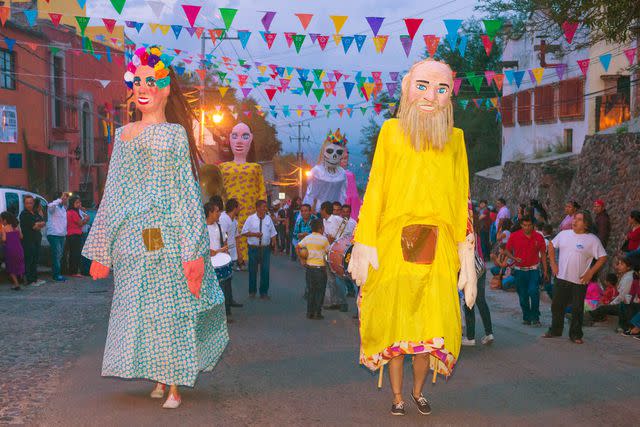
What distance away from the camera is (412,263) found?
6.47 meters

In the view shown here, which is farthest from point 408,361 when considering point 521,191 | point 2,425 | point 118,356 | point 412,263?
point 521,191

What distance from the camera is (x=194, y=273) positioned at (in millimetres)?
6570

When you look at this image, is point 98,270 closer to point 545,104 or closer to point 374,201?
point 374,201

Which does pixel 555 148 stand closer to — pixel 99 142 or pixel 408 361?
pixel 99 142

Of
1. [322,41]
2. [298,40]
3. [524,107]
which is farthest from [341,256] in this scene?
[524,107]

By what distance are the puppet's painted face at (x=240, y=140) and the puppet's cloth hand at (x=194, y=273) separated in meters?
9.43

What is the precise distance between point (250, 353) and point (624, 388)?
3474mm

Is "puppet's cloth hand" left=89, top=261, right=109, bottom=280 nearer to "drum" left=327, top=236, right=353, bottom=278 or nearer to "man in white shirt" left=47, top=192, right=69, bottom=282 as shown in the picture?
"drum" left=327, top=236, right=353, bottom=278

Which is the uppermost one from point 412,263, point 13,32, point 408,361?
point 13,32

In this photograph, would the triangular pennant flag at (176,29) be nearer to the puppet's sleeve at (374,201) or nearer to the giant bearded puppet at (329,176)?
the giant bearded puppet at (329,176)

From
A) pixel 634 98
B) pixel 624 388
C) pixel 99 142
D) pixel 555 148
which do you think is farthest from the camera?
pixel 99 142

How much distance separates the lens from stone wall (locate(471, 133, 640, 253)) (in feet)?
A: 57.7

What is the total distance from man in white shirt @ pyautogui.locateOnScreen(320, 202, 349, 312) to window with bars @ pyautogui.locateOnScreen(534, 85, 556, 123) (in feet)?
78.3

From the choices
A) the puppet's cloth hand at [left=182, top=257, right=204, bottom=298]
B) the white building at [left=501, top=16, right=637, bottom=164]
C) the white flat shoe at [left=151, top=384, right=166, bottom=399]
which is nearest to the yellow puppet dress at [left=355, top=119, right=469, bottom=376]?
the puppet's cloth hand at [left=182, top=257, right=204, bottom=298]
